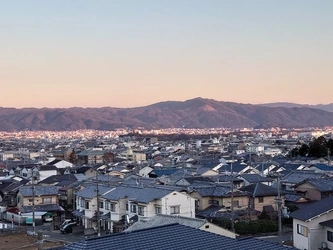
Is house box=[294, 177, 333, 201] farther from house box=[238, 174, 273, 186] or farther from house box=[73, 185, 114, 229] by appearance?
house box=[73, 185, 114, 229]

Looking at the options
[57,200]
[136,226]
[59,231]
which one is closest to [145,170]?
[57,200]

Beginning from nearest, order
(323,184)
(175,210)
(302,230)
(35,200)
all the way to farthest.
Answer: (302,230) < (175,210) < (323,184) < (35,200)

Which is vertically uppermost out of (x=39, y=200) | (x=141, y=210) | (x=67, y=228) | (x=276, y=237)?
(x=141, y=210)

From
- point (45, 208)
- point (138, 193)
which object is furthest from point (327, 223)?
point (45, 208)

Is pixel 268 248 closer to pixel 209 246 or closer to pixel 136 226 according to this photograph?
pixel 209 246

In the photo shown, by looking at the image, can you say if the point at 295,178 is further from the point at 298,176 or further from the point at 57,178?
the point at 57,178

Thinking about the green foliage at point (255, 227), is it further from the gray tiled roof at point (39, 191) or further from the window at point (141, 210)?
the gray tiled roof at point (39, 191)

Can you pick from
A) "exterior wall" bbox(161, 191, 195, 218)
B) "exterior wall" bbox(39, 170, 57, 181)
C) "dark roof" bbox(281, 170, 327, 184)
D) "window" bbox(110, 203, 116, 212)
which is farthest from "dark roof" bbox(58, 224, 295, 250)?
"exterior wall" bbox(39, 170, 57, 181)
